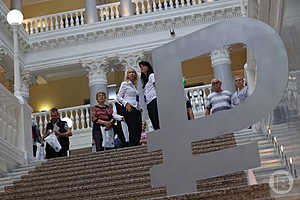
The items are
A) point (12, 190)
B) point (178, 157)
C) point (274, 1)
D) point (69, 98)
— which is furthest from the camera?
point (69, 98)

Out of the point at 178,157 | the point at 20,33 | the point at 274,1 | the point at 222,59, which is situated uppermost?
the point at 20,33

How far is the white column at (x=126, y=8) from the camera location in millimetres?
17516

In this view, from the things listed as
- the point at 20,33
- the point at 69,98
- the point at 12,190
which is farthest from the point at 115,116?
the point at 69,98

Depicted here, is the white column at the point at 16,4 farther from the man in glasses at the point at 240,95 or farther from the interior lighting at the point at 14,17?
the man in glasses at the point at 240,95

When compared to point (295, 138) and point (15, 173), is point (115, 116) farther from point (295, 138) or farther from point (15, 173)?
point (295, 138)

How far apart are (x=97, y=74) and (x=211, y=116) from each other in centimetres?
1403

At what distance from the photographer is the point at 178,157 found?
11.6 ft

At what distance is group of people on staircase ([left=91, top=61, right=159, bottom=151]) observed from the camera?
26.1 ft

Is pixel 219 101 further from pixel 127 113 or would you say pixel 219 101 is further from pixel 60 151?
pixel 60 151

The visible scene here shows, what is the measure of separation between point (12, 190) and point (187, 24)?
472 inches

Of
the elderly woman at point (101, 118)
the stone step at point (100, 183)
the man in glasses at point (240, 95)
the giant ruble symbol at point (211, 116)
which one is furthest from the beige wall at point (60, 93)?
the giant ruble symbol at point (211, 116)

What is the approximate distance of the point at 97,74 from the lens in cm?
1727

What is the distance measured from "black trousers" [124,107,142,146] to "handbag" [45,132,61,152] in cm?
155

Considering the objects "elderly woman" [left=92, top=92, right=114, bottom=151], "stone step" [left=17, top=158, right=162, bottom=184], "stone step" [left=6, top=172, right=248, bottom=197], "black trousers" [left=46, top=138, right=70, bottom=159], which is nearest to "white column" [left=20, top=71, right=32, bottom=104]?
"black trousers" [left=46, top=138, right=70, bottom=159]
